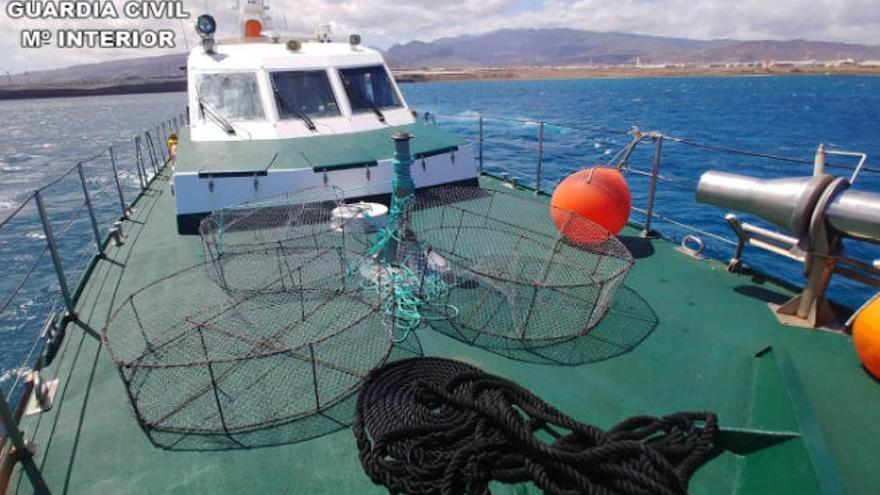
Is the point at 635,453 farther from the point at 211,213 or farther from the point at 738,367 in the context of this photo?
the point at 211,213

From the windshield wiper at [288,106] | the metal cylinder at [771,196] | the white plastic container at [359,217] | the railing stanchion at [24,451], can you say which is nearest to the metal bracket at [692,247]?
the metal cylinder at [771,196]

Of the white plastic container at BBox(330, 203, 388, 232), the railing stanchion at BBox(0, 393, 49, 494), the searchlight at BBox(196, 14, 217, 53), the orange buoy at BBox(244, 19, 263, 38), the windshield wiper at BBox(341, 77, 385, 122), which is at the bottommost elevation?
the railing stanchion at BBox(0, 393, 49, 494)

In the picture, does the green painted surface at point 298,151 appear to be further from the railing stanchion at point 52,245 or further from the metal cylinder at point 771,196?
the metal cylinder at point 771,196

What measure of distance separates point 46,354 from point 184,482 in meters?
2.33

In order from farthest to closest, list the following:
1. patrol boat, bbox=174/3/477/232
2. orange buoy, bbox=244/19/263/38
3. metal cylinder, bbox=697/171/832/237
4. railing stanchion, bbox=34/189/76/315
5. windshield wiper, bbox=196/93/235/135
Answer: orange buoy, bbox=244/19/263/38 < windshield wiper, bbox=196/93/235/135 < patrol boat, bbox=174/3/477/232 < railing stanchion, bbox=34/189/76/315 < metal cylinder, bbox=697/171/832/237

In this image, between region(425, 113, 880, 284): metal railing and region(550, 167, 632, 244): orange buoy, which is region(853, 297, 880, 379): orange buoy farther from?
region(425, 113, 880, 284): metal railing

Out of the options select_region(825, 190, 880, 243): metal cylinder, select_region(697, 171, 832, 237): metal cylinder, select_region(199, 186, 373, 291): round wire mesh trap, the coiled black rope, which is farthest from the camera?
select_region(199, 186, 373, 291): round wire mesh trap

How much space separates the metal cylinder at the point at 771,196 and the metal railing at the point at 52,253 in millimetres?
5737

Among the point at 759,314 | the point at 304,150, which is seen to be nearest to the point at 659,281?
the point at 759,314

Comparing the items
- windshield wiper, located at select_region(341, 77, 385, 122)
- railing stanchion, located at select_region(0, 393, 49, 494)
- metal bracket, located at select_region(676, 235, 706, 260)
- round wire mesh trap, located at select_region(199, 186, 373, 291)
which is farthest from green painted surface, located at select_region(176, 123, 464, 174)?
railing stanchion, located at select_region(0, 393, 49, 494)

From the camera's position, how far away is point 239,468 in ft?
10.6

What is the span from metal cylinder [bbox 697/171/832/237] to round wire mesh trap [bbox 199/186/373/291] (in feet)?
12.6

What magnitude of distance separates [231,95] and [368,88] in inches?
95.3

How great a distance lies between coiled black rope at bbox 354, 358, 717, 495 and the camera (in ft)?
8.73
